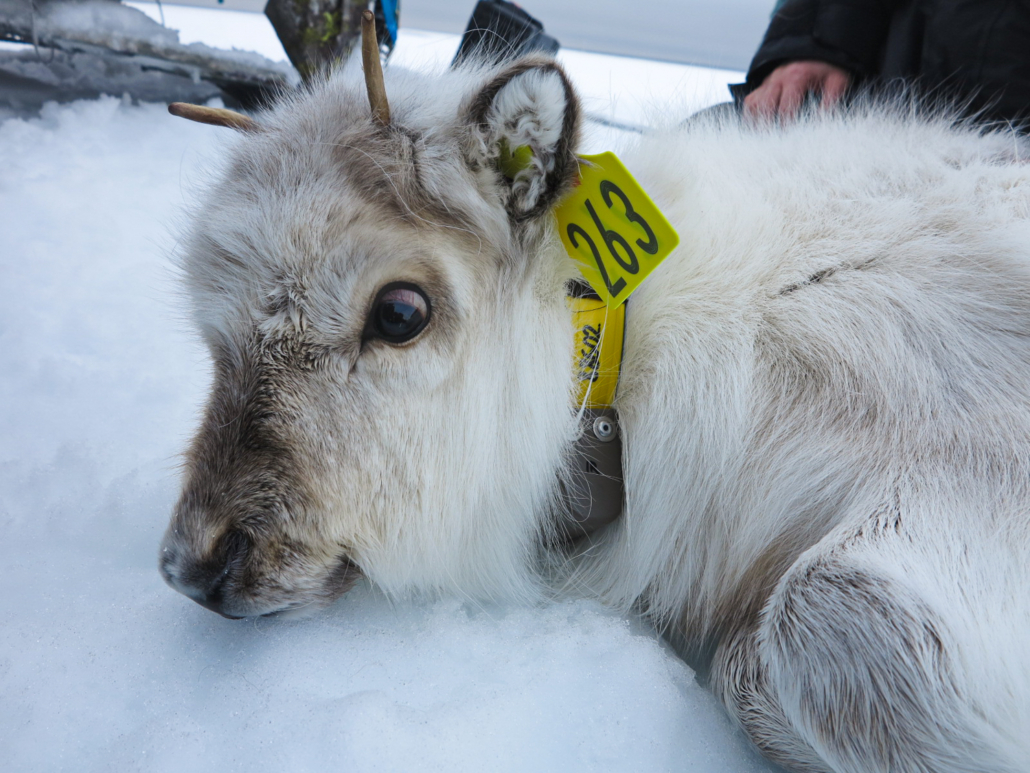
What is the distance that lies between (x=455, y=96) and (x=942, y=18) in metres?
1.67

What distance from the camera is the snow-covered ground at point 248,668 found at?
0.96 meters

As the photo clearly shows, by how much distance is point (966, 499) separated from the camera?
0.96 m

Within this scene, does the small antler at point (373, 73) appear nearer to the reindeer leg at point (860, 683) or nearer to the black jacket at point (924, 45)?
the reindeer leg at point (860, 683)

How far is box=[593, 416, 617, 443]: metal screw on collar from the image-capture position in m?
1.25

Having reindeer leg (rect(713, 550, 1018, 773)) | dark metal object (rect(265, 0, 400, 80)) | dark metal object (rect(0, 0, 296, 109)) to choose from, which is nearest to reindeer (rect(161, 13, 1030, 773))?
reindeer leg (rect(713, 550, 1018, 773))

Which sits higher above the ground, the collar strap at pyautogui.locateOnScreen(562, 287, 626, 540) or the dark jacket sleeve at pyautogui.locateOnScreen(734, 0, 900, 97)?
the dark jacket sleeve at pyautogui.locateOnScreen(734, 0, 900, 97)

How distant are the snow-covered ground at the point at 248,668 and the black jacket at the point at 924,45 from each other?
1.62 meters

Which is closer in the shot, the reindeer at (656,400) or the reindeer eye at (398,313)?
the reindeer at (656,400)

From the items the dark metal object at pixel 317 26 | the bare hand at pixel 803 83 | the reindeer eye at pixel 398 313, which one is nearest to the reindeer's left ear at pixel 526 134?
the reindeer eye at pixel 398 313

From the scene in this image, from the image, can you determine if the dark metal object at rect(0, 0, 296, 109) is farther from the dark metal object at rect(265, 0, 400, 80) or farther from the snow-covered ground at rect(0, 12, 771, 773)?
the snow-covered ground at rect(0, 12, 771, 773)

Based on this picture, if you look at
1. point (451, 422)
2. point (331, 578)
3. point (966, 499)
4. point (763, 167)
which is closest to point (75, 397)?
point (331, 578)

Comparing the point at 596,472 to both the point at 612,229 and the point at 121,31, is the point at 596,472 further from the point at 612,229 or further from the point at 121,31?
the point at 121,31

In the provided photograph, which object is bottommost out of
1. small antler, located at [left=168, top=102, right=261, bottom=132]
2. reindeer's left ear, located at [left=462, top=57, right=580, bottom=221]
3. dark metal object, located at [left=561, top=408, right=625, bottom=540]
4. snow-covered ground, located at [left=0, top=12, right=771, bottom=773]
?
snow-covered ground, located at [left=0, top=12, right=771, bottom=773]

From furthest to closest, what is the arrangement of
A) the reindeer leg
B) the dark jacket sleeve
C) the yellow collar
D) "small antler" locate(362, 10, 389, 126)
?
the dark jacket sleeve, the yellow collar, "small antler" locate(362, 10, 389, 126), the reindeer leg
